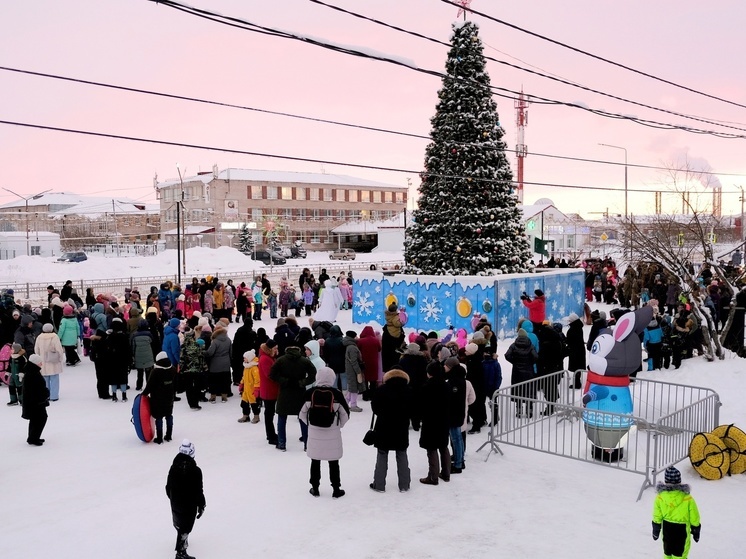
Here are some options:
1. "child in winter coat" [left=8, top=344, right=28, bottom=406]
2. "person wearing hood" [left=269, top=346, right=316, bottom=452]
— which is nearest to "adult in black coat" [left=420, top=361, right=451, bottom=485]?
"person wearing hood" [left=269, top=346, right=316, bottom=452]

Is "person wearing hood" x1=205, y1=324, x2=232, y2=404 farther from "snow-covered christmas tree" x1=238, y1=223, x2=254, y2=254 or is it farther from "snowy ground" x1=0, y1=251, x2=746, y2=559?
"snow-covered christmas tree" x1=238, y1=223, x2=254, y2=254

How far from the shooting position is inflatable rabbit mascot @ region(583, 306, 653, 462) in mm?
8688

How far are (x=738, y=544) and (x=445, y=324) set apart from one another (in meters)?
13.4

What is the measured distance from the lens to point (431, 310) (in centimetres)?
1989

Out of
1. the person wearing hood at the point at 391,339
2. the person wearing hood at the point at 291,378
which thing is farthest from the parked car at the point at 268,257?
the person wearing hood at the point at 291,378

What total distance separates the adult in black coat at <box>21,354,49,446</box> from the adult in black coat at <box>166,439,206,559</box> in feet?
14.9

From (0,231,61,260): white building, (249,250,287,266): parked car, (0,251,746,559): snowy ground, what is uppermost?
(0,231,61,260): white building

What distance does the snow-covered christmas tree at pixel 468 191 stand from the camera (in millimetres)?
20469

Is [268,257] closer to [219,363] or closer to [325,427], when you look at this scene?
[219,363]

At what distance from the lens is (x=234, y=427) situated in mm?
10469

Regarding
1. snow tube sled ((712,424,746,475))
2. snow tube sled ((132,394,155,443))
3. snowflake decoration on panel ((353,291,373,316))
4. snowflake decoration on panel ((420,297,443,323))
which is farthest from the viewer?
snowflake decoration on panel ((353,291,373,316))

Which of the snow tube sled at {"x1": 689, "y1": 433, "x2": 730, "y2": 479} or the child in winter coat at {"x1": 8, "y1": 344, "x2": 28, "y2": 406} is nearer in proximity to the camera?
the snow tube sled at {"x1": 689, "y1": 433, "x2": 730, "y2": 479}

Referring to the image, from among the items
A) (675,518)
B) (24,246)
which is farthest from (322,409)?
(24,246)

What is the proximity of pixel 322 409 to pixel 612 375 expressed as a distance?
3975 millimetres
